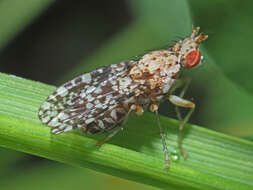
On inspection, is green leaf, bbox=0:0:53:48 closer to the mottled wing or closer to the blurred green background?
the blurred green background

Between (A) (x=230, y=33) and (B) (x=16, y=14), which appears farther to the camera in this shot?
(B) (x=16, y=14)

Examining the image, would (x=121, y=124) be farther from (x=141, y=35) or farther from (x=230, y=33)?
(x=141, y=35)

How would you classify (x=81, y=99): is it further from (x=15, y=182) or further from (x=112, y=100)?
(x=15, y=182)

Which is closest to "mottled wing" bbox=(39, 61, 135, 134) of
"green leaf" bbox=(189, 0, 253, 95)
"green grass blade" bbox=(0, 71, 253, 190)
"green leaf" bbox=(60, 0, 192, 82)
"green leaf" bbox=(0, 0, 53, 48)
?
"green grass blade" bbox=(0, 71, 253, 190)

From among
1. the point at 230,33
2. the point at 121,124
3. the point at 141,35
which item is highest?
the point at 230,33

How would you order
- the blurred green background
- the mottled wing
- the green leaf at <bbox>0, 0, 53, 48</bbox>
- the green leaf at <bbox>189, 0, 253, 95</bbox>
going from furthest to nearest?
1. the green leaf at <bbox>0, 0, 53, 48</bbox>
2. the blurred green background
3. the green leaf at <bbox>189, 0, 253, 95</bbox>
4. the mottled wing

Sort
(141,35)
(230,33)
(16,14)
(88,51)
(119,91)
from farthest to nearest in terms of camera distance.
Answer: (88,51) → (141,35) → (16,14) → (230,33) → (119,91)

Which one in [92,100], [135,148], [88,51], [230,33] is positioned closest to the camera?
[135,148]

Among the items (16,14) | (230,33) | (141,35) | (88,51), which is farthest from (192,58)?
(16,14)
